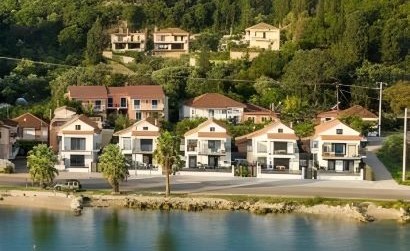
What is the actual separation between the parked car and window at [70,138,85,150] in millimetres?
4678

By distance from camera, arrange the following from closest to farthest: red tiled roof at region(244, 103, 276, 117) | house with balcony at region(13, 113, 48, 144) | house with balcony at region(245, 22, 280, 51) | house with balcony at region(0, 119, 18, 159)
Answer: house with balcony at region(0, 119, 18, 159) < house with balcony at region(13, 113, 48, 144) < red tiled roof at region(244, 103, 276, 117) < house with balcony at region(245, 22, 280, 51)

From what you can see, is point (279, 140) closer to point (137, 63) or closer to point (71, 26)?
point (137, 63)

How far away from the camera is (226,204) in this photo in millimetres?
30875

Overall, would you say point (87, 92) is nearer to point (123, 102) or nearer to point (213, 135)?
point (123, 102)

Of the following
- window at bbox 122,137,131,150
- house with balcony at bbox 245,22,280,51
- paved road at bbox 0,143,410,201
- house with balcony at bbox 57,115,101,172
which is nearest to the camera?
paved road at bbox 0,143,410,201

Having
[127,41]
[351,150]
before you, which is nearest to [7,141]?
[351,150]

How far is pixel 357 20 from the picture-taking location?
56.5 metres

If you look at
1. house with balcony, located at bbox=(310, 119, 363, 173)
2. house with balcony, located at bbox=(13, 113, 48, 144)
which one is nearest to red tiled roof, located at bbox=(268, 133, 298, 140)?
house with balcony, located at bbox=(310, 119, 363, 173)

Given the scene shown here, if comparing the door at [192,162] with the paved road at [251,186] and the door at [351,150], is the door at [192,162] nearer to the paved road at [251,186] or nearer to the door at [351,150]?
the paved road at [251,186]

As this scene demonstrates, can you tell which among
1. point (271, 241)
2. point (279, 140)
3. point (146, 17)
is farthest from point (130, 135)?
point (146, 17)

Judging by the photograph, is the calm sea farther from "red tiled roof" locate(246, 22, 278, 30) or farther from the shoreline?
"red tiled roof" locate(246, 22, 278, 30)

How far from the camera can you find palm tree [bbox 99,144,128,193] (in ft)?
103

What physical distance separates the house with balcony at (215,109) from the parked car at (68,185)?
1516 cm

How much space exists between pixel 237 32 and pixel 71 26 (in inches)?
492
